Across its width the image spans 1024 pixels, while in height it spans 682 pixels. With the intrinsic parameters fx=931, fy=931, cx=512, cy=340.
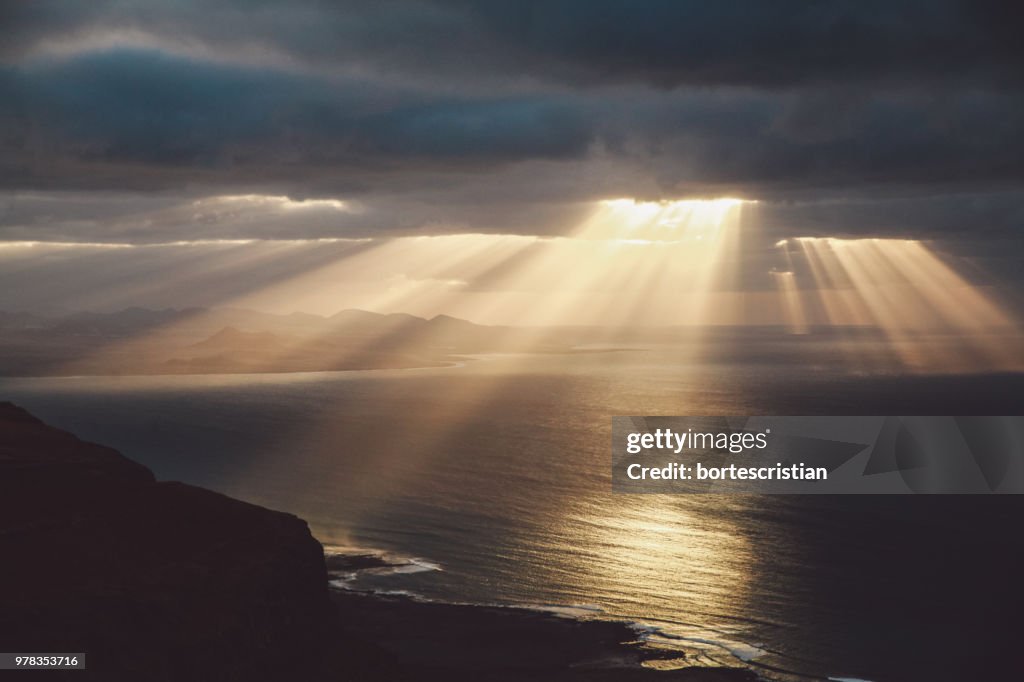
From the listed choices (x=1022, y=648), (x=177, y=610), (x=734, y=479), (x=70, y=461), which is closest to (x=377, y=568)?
(x=70, y=461)

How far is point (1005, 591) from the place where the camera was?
260 feet

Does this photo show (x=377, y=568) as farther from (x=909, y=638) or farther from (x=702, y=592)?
(x=909, y=638)

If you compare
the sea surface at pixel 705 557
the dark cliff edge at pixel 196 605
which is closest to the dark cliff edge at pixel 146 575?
the dark cliff edge at pixel 196 605

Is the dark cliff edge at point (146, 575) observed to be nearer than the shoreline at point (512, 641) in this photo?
Yes

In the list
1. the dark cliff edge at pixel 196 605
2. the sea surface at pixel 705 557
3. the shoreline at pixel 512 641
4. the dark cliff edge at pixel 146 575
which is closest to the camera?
the dark cliff edge at pixel 146 575

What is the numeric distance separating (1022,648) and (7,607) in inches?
2541

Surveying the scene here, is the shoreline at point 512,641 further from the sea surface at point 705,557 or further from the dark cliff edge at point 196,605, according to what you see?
the sea surface at point 705,557

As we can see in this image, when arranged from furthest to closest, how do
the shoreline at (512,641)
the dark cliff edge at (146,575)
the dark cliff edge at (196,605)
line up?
the shoreline at (512,641) → the dark cliff edge at (196,605) → the dark cliff edge at (146,575)

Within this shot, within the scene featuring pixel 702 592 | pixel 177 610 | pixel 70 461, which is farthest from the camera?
pixel 702 592

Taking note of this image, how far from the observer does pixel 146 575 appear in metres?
48.7

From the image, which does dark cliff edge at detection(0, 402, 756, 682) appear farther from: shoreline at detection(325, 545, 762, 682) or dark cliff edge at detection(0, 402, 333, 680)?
shoreline at detection(325, 545, 762, 682)

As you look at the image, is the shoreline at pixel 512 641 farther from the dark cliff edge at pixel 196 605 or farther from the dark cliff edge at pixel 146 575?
the dark cliff edge at pixel 146 575

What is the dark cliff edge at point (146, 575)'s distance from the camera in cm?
4403

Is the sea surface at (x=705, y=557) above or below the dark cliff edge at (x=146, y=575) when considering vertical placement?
below
